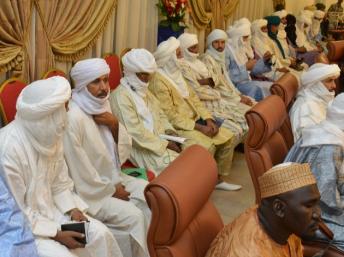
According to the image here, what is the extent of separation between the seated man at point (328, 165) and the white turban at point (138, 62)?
1.51m

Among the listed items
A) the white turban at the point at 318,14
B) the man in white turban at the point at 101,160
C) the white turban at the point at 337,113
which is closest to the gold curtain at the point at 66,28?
the man in white turban at the point at 101,160

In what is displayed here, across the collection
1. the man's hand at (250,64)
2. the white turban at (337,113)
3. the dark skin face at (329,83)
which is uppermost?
the white turban at (337,113)

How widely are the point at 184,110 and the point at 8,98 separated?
5.59ft

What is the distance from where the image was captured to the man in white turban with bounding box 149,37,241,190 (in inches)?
158

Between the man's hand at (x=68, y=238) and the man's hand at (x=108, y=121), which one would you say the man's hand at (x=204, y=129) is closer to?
the man's hand at (x=108, y=121)

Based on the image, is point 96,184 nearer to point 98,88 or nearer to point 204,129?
point 98,88

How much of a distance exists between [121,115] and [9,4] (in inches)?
39.6

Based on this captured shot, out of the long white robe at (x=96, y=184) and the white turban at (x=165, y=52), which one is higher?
the white turban at (x=165, y=52)

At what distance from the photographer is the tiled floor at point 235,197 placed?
148 inches

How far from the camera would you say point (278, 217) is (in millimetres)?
1513

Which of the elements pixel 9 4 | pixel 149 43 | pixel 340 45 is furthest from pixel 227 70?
pixel 9 4

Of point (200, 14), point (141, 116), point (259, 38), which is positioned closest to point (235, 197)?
point (141, 116)

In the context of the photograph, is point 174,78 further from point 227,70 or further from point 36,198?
point 36,198

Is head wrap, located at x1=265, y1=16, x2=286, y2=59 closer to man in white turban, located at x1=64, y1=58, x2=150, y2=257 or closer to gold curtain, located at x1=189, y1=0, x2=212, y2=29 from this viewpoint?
gold curtain, located at x1=189, y1=0, x2=212, y2=29
